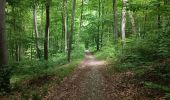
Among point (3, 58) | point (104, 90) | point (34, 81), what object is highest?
point (3, 58)

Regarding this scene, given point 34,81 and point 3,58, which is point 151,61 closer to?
point 34,81

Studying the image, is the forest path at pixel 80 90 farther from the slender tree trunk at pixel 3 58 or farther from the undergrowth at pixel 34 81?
the slender tree trunk at pixel 3 58

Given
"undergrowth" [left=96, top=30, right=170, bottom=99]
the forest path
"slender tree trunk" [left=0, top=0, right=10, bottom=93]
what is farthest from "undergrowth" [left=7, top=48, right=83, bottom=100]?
"undergrowth" [left=96, top=30, right=170, bottom=99]

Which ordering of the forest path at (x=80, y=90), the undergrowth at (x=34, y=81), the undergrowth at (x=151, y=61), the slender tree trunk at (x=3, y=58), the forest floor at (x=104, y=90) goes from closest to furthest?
1. the forest floor at (x=104, y=90)
2. the undergrowth at (x=151, y=61)
3. the forest path at (x=80, y=90)
4. the undergrowth at (x=34, y=81)
5. the slender tree trunk at (x=3, y=58)

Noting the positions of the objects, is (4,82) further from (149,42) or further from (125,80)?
(149,42)

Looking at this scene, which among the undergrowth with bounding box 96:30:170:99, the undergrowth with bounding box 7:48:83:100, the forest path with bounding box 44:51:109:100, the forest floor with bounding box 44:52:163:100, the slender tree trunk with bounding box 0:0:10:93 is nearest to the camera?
the forest floor with bounding box 44:52:163:100

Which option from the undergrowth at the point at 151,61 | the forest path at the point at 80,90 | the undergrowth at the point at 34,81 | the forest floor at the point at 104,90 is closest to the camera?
the forest floor at the point at 104,90

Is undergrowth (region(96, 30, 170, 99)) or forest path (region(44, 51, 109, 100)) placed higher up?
undergrowth (region(96, 30, 170, 99))

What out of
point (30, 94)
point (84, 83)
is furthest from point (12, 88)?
point (84, 83)

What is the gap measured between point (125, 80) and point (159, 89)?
3.29 meters

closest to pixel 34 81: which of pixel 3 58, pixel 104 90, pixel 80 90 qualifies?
pixel 3 58

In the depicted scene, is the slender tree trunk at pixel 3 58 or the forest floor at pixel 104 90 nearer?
the forest floor at pixel 104 90

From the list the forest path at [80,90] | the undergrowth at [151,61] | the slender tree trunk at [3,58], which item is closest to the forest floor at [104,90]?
the forest path at [80,90]

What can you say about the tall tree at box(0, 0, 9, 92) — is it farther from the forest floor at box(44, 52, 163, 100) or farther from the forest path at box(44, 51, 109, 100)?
the forest path at box(44, 51, 109, 100)
